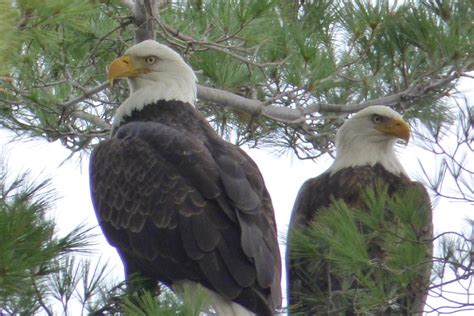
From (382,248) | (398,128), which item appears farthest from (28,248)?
(398,128)

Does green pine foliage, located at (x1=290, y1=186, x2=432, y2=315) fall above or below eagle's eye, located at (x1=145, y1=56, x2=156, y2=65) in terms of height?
below

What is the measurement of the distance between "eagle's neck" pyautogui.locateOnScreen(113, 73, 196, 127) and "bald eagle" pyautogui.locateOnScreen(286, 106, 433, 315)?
0.68 meters

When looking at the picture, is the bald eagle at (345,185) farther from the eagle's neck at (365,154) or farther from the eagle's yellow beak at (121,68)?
the eagle's yellow beak at (121,68)

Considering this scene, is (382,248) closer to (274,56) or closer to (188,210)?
(188,210)

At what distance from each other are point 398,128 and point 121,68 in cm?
133

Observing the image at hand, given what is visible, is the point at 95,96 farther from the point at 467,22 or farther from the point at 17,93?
the point at 467,22

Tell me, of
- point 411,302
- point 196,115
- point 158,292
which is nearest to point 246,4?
point 196,115

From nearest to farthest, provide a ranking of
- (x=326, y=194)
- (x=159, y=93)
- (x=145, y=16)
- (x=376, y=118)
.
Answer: (x=145, y=16), (x=159, y=93), (x=326, y=194), (x=376, y=118)

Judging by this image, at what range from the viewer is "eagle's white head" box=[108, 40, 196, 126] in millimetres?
5289

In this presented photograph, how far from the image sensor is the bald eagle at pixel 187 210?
4535 mm

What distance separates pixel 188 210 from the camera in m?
4.66

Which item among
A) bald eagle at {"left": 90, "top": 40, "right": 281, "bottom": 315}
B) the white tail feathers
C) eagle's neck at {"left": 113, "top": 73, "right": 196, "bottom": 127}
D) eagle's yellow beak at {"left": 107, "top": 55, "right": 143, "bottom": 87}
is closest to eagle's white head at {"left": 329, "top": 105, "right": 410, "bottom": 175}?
eagle's neck at {"left": 113, "top": 73, "right": 196, "bottom": 127}

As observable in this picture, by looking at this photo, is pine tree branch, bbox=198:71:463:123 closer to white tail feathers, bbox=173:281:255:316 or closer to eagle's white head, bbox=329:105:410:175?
eagle's white head, bbox=329:105:410:175

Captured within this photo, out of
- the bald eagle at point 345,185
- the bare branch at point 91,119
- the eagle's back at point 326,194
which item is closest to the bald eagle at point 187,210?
the bald eagle at point 345,185
